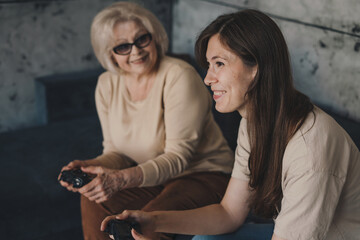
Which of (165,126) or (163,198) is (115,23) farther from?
(163,198)

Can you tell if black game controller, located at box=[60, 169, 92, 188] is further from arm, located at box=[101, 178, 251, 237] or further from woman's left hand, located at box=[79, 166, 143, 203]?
arm, located at box=[101, 178, 251, 237]

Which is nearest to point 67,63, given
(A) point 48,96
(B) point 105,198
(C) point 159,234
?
(A) point 48,96

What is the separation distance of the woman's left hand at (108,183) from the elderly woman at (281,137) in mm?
351

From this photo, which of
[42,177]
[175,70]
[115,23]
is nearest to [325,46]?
[175,70]

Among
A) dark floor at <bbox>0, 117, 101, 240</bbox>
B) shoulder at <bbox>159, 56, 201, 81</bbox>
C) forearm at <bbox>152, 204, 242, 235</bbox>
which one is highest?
shoulder at <bbox>159, 56, 201, 81</bbox>

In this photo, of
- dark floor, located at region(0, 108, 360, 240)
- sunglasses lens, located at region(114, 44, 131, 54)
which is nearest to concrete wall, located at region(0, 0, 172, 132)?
dark floor, located at region(0, 108, 360, 240)

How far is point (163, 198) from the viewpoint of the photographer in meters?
1.78

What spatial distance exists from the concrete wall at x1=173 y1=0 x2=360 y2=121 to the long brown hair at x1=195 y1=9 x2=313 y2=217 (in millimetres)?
876

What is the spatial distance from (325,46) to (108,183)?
46.3 inches

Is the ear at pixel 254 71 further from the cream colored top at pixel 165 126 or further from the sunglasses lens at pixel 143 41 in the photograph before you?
the sunglasses lens at pixel 143 41

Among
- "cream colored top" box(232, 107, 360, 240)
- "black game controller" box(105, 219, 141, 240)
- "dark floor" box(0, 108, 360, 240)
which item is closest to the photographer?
"cream colored top" box(232, 107, 360, 240)

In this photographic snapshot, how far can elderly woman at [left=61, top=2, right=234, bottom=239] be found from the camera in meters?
1.82

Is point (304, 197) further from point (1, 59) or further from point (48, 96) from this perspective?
point (1, 59)

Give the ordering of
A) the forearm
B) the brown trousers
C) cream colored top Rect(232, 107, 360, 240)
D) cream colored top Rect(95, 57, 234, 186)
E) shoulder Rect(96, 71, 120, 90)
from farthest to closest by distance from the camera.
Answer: shoulder Rect(96, 71, 120, 90) → cream colored top Rect(95, 57, 234, 186) → the brown trousers → the forearm → cream colored top Rect(232, 107, 360, 240)
